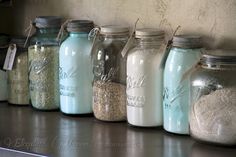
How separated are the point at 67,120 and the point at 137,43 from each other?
25cm

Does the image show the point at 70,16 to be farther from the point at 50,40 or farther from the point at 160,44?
the point at 160,44

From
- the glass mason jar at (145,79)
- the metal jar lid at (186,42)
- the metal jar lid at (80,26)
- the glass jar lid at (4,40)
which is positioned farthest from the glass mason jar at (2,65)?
the metal jar lid at (186,42)

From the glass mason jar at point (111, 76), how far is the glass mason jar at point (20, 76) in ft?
0.78

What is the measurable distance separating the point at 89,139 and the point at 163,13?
1.16ft

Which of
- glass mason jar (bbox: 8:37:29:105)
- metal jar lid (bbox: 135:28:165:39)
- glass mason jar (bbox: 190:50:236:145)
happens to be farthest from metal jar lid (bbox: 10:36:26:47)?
glass mason jar (bbox: 190:50:236:145)

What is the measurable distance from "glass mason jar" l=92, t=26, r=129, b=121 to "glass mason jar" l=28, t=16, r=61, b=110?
0.46ft

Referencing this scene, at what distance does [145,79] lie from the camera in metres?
1.23

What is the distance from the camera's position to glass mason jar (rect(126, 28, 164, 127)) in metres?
1.23

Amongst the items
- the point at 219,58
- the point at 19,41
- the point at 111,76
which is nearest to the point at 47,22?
the point at 19,41

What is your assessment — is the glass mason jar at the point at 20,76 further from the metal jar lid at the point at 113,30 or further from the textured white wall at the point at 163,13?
the metal jar lid at the point at 113,30

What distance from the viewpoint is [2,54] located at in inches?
59.3

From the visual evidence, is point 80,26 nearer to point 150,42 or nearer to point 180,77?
point 150,42

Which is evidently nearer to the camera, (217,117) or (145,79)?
(217,117)

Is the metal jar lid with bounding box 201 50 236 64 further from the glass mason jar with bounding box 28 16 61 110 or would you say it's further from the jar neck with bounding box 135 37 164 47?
the glass mason jar with bounding box 28 16 61 110
